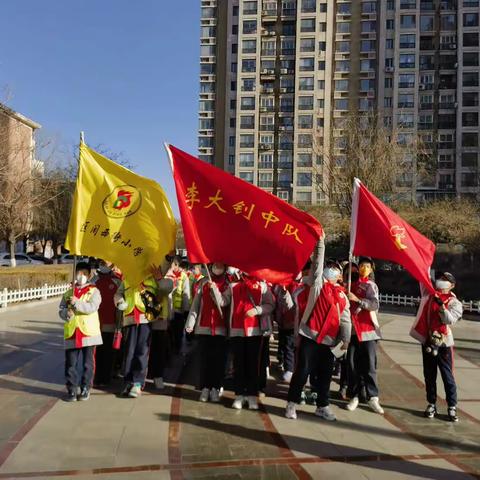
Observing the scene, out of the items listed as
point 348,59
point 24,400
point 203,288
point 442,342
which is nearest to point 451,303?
point 442,342

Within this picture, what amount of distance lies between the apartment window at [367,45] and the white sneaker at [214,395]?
59.2m

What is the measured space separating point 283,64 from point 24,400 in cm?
5923

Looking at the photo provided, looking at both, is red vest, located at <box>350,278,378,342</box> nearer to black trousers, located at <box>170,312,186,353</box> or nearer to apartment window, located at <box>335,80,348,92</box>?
black trousers, located at <box>170,312,186,353</box>

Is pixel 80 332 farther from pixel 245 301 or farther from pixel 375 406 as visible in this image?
pixel 375 406

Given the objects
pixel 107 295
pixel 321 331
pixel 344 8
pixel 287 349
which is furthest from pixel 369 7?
pixel 321 331

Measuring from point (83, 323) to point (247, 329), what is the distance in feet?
6.30

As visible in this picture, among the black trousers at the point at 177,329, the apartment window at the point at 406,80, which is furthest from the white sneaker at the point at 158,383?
the apartment window at the point at 406,80

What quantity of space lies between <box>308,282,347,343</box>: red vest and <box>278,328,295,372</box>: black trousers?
2194mm

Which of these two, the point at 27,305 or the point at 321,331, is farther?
the point at 27,305

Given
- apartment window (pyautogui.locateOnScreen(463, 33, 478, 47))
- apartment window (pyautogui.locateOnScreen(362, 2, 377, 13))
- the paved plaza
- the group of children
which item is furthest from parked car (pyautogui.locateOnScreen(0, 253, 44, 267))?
apartment window (pyautogui.locateOnScreen(463, 33, 478, 47))

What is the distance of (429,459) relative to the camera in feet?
15.4

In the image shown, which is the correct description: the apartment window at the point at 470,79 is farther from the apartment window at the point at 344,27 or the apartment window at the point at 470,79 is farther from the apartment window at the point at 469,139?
the apartment window at the point at 344,27

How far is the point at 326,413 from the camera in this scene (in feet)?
19.1

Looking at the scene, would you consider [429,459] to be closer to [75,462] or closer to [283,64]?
[75,462]
